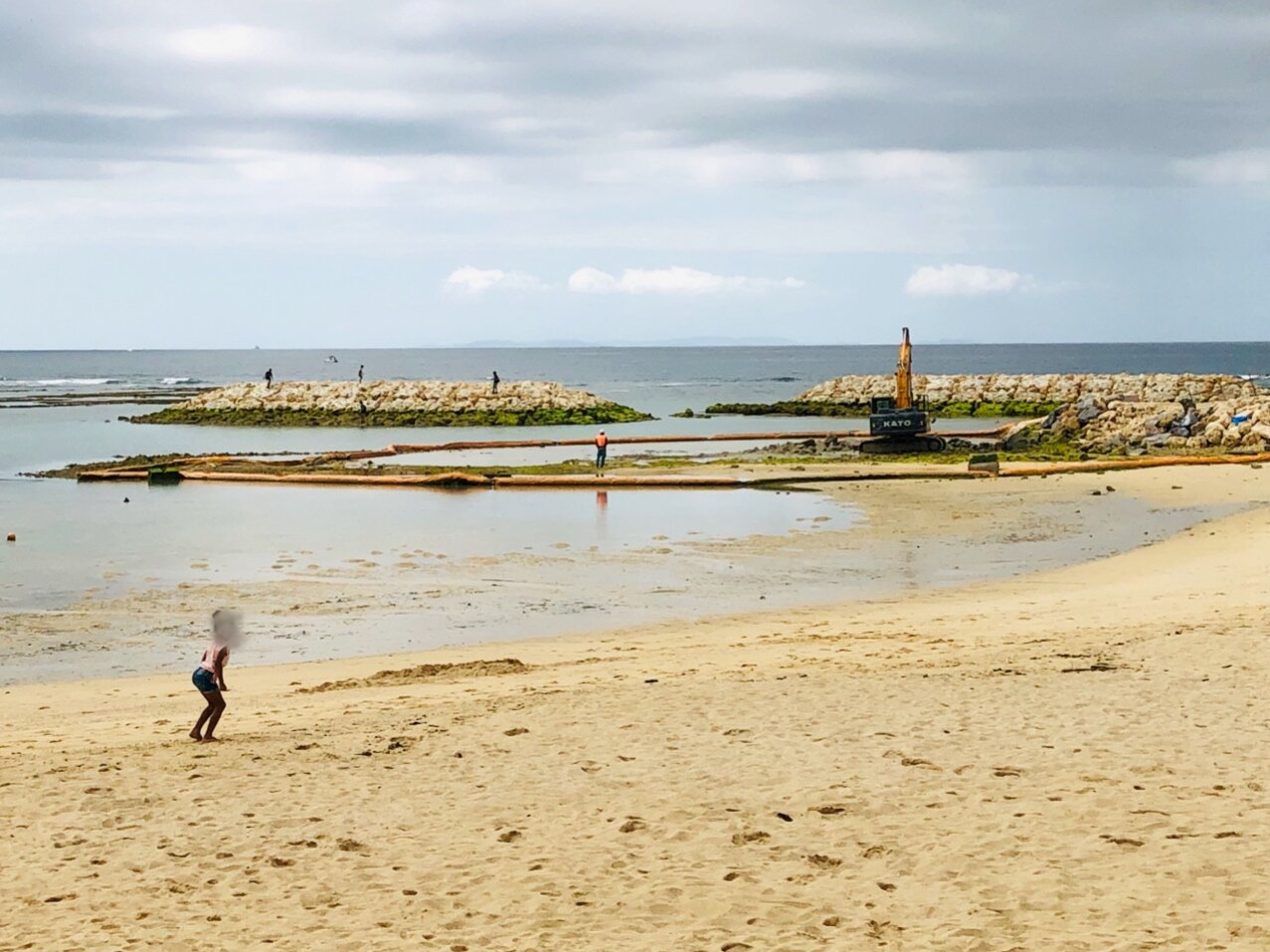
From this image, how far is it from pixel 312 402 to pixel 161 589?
59982 mm

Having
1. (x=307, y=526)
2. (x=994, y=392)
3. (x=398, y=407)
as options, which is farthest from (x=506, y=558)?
(x=994, y=392)

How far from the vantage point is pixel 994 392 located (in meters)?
85.6

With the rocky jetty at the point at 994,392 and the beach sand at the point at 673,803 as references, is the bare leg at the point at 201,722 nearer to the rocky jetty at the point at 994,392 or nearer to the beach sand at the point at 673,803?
the beach sand at the point at 673,803

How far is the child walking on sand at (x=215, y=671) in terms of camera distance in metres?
10.2

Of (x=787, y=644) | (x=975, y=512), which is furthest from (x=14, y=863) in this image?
(x=975, y=512)

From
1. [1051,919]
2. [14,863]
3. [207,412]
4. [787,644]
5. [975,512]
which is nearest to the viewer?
[1051,919]

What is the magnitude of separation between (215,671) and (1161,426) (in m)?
44.0

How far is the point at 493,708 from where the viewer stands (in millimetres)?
11516

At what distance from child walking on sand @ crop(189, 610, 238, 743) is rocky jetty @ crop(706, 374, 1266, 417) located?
68729 millimetres

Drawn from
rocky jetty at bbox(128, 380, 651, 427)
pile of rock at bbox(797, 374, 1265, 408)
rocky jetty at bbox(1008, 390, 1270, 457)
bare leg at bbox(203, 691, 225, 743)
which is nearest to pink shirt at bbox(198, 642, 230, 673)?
bare leg at bbox(203, 691, 225, 743)

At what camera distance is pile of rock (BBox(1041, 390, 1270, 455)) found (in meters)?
45.4

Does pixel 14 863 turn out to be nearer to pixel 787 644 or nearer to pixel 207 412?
pixel 787 644

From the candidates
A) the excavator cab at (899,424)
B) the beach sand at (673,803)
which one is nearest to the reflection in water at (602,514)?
the beach sand at (673,803)

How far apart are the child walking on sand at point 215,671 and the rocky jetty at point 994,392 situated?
68729mm
